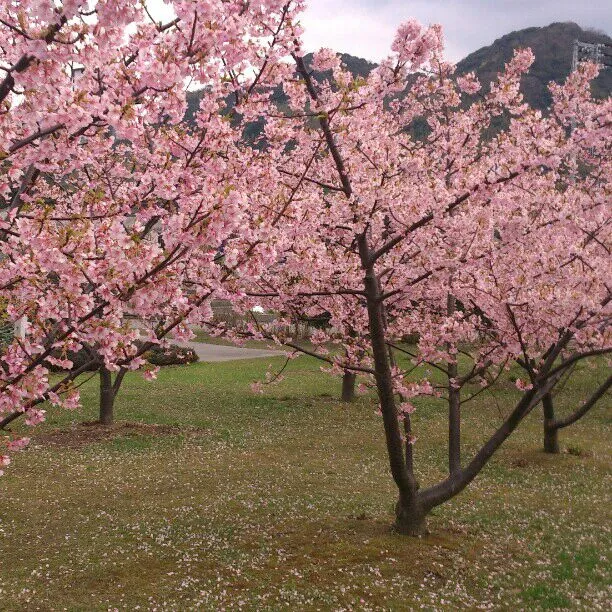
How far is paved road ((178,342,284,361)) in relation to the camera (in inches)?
1578

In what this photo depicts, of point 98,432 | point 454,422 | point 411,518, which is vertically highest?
point 454,422

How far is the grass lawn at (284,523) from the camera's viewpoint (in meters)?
7.51

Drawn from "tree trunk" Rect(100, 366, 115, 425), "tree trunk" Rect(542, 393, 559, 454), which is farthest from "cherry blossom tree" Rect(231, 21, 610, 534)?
"tree trunk" Rect(100, 366, 115, 425)

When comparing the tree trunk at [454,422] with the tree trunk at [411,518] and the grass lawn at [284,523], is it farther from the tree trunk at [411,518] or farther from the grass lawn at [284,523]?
the tree trunk at [411,518]

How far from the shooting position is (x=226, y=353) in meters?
43.1

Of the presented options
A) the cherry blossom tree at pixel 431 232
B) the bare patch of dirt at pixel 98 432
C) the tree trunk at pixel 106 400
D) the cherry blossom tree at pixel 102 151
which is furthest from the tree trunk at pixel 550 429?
the tree trunk at pixel 106 400

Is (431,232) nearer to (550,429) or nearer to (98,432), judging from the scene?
(550,429)

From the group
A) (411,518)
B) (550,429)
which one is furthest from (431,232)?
(550,429)

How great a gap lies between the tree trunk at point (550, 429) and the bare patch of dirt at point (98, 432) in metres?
9.54

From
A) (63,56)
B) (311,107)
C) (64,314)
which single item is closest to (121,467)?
(64,314)

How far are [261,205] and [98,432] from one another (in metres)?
11.7

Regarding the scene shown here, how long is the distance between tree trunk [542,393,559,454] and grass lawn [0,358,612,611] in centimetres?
48

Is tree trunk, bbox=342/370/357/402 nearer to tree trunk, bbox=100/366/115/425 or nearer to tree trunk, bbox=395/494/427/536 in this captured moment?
tree trunk, bbox=100/366/115/425

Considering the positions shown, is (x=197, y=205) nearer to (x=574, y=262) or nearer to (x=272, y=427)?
(x=574, y=262)
